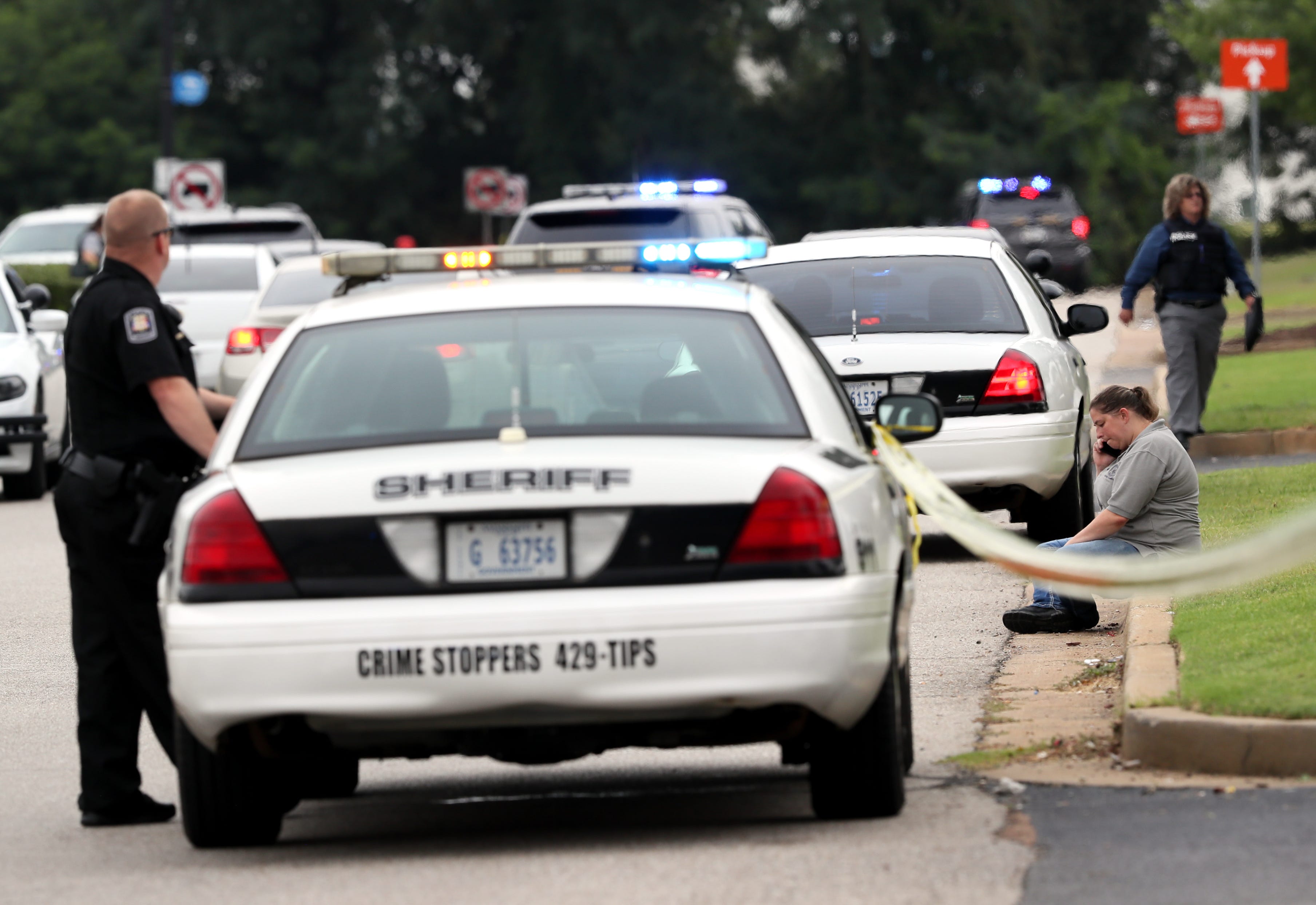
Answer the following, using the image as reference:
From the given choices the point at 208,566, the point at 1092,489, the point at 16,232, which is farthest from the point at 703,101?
the point at 208,566

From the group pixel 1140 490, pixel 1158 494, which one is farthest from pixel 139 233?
pixel 1158 494

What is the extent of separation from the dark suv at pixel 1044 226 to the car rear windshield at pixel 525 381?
29.8 meters

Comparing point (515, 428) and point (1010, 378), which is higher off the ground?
point (515, 428)

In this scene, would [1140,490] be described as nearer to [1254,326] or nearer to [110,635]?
[110,635]

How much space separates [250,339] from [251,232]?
8.83 meters

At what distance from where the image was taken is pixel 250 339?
61.5ft

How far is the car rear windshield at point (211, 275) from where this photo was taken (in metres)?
22.2

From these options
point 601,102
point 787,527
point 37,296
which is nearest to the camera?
point 787,527

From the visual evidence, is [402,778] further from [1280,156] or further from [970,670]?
[1280,156]

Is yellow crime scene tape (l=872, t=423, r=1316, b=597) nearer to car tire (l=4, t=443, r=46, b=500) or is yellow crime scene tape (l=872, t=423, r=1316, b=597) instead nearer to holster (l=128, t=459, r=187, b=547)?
holster (l=128, t=459, r=187, b=547)

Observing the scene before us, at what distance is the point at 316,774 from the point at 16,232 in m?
27.5

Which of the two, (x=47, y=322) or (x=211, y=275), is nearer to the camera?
(x=47, y=322)

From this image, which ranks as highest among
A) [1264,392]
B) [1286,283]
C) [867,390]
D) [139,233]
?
[139,233]

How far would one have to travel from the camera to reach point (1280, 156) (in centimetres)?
5216
